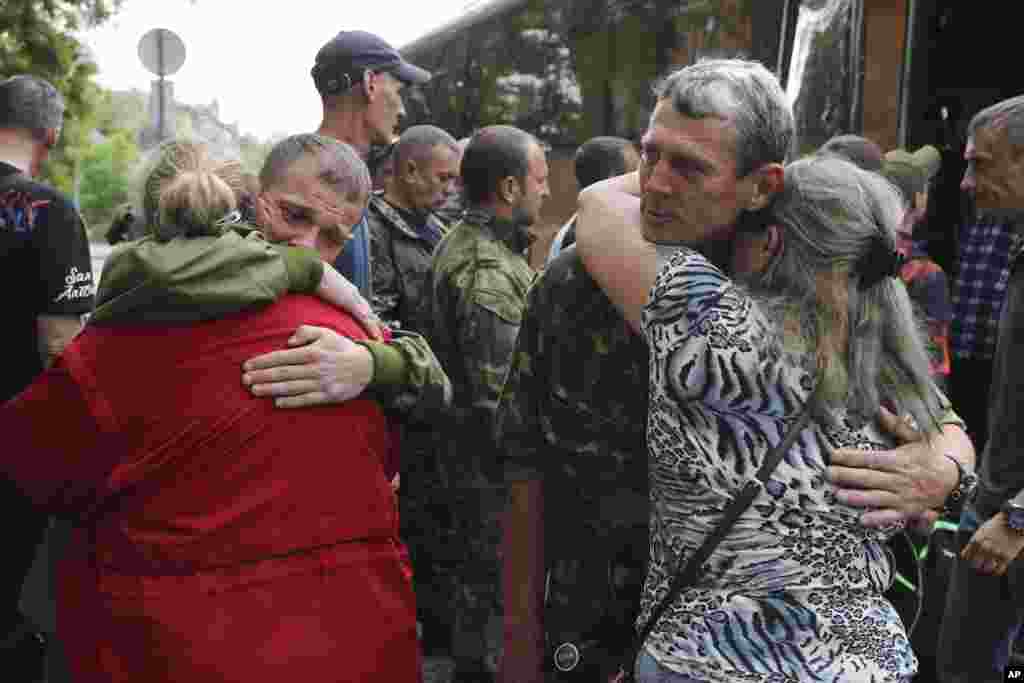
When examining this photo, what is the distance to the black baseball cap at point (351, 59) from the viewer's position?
4684 mm

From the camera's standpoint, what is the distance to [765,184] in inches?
80.4

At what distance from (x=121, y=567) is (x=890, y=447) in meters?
1.35

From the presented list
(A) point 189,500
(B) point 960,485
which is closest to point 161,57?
(A) point 189,500

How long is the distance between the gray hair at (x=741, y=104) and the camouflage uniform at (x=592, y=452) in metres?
0.44

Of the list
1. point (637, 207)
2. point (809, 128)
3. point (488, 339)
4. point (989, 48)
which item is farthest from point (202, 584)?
point (989, 48)

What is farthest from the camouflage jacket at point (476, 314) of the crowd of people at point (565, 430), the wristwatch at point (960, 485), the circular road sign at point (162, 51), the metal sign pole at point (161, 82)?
the circular road sign at point (162, 51)

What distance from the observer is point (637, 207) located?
2.23m

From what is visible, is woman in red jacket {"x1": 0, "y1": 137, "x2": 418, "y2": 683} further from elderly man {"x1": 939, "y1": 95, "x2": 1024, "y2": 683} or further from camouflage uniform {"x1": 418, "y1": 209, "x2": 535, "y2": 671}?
elderly man {"x1": 939, "y1": 95, "x2": 1024, "y2": 683}

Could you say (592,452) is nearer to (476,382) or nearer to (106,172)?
(476,382)

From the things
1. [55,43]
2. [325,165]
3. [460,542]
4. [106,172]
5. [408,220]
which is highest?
[55,43]

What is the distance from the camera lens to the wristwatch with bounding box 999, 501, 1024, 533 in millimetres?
3512

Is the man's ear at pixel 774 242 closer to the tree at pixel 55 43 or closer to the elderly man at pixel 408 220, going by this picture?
the elderly man at pixel 408 220

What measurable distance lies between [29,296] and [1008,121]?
10.6 ft

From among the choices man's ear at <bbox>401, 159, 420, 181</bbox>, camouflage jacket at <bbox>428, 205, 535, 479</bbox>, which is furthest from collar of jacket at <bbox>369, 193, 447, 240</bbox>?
camouflage jacket at <bbox>428, 205, 535, 479</bbox>
